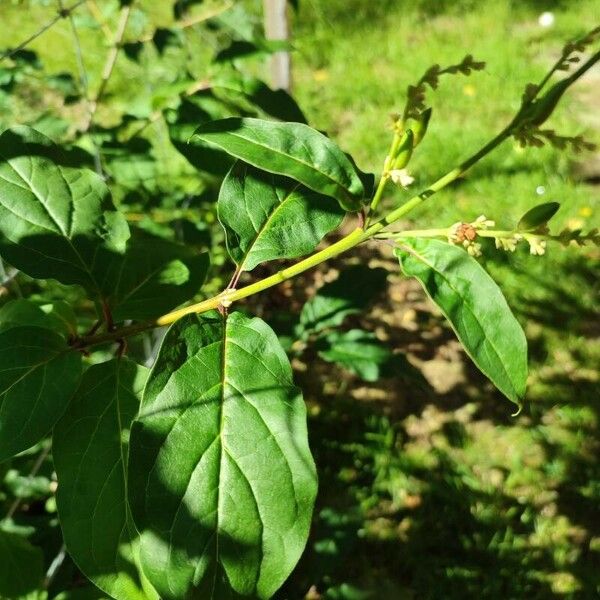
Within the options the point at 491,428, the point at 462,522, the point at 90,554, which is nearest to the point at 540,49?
the point at 491,428

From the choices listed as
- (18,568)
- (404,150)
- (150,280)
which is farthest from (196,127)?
(18,568)

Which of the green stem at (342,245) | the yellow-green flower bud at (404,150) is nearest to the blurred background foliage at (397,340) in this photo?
the green stem at (342,245)

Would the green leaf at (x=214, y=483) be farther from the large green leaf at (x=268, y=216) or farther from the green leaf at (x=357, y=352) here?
the green leaf at (x=357, y=352)

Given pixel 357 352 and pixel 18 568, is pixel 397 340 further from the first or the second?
pixel 18 568

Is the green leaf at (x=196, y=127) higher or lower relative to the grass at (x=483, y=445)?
higher

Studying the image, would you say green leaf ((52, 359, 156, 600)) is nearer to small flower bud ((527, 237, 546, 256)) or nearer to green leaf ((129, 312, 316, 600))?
green leaf ((129, 312, 316, 600))
